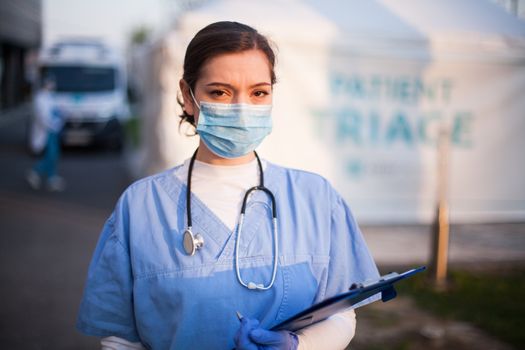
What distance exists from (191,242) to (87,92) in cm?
1441

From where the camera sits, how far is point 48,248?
654 centimetres

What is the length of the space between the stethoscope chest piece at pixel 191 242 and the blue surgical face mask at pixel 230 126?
0.28 metres

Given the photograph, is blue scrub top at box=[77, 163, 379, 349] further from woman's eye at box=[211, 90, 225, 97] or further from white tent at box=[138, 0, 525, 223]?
white tent at box=[138, 0, 525, 223]

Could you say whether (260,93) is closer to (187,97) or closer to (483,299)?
(187,97)

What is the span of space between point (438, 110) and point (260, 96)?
6.10 meters

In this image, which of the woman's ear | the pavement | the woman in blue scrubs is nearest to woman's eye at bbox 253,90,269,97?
the woman in blue scrubs

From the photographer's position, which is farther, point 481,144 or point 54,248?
point 481,144

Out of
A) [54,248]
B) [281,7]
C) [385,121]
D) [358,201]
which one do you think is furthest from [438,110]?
[54,248]

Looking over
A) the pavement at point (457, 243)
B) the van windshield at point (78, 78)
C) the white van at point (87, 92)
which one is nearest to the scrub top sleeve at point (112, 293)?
the pavement at point (457, 243)

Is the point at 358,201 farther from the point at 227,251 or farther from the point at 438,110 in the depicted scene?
the point at 227,251

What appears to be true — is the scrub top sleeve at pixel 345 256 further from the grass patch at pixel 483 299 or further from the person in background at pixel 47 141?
the person in background at pixel 47 141

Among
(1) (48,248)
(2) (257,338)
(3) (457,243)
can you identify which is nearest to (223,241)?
(2) (257,338)

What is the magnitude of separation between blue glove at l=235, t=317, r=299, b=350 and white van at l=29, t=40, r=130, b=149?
1413cm

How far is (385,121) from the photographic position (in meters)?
7.36
